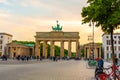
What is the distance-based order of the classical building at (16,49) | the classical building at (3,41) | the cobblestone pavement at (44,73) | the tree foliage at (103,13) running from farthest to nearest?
the classical building at (3,41) → the classical building at (16,49) → the cobblestone pavement at (44,73) → the tree foliage at (103,13)

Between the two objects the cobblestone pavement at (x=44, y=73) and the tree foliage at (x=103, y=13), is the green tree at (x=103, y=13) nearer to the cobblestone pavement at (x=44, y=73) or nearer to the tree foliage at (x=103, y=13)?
the tree foliage at (x=103, y=13)

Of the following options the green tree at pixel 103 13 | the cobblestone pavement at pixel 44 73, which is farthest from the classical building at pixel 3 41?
the green tree at pixel 103 13

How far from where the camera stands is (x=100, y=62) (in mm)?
19953

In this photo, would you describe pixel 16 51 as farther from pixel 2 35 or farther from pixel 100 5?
pixel 100 5

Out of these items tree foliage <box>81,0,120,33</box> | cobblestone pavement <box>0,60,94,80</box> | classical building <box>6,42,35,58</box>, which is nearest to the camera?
tree foliage <box>81,0,120,33</box>

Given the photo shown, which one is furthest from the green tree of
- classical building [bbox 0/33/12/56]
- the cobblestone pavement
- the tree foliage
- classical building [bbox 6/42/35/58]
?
classical building [bbox 0/33/12/56]

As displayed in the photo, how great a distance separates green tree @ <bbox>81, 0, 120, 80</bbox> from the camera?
15.4 metres

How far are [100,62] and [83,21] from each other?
399cm

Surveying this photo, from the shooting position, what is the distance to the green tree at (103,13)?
50.4ft

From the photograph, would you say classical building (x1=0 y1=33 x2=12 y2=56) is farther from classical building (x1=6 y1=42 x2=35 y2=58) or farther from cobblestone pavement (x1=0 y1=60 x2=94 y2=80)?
cobblestone pavement (x1=0 y1=60 x2=94 y2=80)

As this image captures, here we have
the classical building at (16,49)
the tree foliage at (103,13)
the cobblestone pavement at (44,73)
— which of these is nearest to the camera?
Result: the tree foliage at (103,13)

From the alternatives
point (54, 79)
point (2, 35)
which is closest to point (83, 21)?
point (54, 79)

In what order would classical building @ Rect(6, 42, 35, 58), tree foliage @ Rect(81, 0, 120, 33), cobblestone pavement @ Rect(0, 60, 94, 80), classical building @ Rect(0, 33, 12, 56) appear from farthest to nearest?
classical building @ Rect(0, 33, 12, 56), classical building @ Rect(6, 42, 35, 58), cobblestone pavement @ Rect(0, 60, 94, 80), tree foliage @ Rect(81, 0, 120, 33)

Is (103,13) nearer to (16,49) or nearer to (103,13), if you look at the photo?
(103,13)
